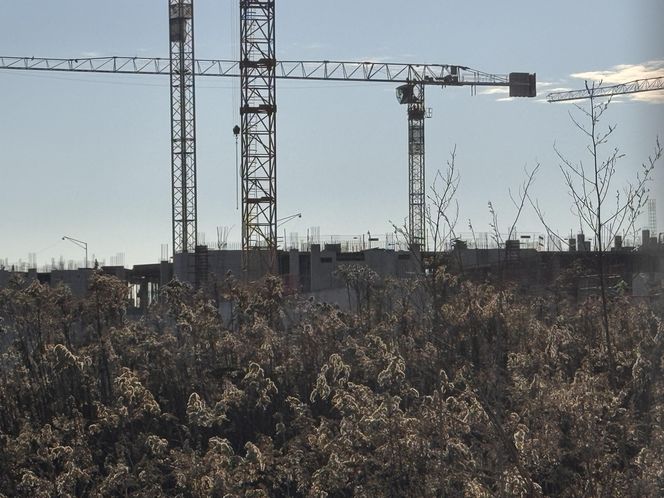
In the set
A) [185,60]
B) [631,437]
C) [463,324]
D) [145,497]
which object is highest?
[185,60]

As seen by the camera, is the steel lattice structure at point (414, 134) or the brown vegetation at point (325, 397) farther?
the steel lattice structure at point (414, 134)

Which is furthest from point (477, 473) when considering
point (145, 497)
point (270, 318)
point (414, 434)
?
point (270, 318)

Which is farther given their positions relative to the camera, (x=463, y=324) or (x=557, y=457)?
(x=463, y=324)

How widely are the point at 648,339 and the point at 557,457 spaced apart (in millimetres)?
3683

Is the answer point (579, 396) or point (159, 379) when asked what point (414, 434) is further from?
point (159, 379)

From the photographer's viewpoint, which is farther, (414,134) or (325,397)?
(414,134)

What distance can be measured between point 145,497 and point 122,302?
5368 millimetres

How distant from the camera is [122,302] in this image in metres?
16.2

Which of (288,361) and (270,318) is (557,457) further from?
(270,318)

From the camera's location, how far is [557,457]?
32.4 feet

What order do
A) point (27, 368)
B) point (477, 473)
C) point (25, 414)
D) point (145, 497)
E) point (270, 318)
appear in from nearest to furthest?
1. point (477, 473)
2. point (145, 497)
3. point (25, 414)
4. point (27, 368)
5. point (270, 318)

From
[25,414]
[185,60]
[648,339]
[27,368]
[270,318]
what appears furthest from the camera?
[185,60]

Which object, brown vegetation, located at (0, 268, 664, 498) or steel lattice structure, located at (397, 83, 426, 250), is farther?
steel lattice structure, located at (397, 83, 426, 250)

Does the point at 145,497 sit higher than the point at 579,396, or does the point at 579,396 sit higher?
the point at 579,396
